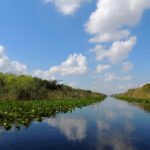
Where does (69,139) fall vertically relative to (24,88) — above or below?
below

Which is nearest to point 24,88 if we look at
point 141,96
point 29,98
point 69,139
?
point 29,98

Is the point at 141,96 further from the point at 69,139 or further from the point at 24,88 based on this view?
the point at 69,139

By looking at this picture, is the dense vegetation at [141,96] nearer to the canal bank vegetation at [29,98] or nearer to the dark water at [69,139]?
the canal bank vegetation at [29,98]

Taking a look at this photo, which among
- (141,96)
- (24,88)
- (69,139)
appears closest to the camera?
(69,139)

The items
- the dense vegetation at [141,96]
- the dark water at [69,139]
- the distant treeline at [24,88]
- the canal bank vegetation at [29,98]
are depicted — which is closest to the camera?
the dark water at [69,139]

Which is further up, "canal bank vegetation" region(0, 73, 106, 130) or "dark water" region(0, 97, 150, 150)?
"canal bank vegetation" region(0, 73, 106, 130)

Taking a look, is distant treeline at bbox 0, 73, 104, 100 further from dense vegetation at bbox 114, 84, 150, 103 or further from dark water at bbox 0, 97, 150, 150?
dark water at bbox 0, 97, 150, 150

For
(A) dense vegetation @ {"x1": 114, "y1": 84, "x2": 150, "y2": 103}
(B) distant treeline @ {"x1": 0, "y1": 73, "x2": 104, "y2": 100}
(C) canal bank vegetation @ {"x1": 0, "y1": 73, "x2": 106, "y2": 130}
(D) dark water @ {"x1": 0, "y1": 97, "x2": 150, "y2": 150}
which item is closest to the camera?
(D) dark water @ {"x1": 0, "y1": 97, "x2": 150, "y2": 150}

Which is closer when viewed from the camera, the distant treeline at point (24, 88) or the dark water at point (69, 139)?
the dark water at point (69, 139)

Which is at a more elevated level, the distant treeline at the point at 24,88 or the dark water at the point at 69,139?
the distant treeline at the point at 24,88

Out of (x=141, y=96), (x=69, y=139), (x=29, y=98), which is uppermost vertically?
(x=141, y=96)

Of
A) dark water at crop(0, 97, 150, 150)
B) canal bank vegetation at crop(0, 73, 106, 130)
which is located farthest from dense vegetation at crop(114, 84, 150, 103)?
dark water at crop(0, 97, 150, 150)

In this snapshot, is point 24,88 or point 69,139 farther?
point 24,88

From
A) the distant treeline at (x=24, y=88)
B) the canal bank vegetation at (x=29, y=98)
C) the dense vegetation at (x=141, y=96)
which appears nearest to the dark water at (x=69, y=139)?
the canal bank vegetation at (x=29, y=98)
